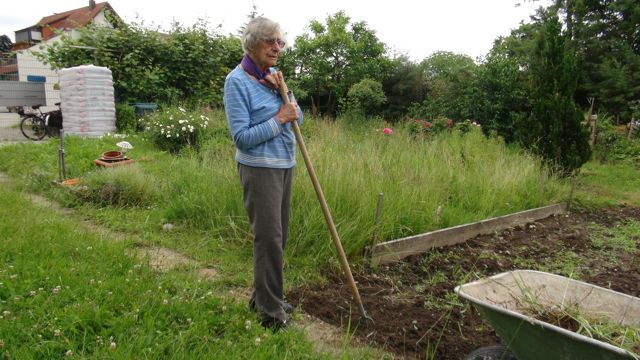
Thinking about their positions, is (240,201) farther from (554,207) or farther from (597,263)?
(554,207)

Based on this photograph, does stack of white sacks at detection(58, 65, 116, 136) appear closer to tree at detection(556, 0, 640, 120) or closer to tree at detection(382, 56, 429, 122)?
tree at detection(382, 56, 429, 122)

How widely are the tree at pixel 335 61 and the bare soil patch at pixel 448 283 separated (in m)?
11.3

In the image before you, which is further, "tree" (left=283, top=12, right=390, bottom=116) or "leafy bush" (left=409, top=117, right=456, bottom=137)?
"tree" (left=283, top=12, right=390, bottom=116)

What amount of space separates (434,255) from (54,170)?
214 inches

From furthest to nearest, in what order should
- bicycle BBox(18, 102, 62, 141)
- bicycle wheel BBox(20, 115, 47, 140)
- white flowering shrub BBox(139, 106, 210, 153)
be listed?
1. bicycle wheel BBox(20, 115, 47, 140)
2. bicycle BBox(18, 102, 62, 141)
3. white flowering shrub BBox(139, 106, 210, 153)

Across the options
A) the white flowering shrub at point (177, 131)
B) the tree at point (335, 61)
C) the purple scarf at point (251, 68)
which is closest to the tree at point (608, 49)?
the tree at point (335, 61)

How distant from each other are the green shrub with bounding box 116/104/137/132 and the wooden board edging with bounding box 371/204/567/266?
862 cm

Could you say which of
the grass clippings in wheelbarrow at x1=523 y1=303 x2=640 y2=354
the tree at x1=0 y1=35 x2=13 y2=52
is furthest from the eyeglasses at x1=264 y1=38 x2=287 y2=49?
the tree at x1=0 y1=35 x2=13 y2=52

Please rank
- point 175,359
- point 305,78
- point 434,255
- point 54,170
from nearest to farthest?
point 175,359 < point 434,255 < point 54,170 < point 305,78

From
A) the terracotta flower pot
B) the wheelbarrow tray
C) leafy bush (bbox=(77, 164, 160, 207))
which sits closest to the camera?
the wheelbarrow tray

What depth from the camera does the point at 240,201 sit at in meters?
4.32

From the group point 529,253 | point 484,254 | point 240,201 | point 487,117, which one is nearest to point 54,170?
point 240,201

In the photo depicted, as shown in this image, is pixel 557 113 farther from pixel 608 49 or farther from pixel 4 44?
pixel 4 44

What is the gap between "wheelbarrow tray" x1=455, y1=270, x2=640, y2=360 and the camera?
1.77 metres
